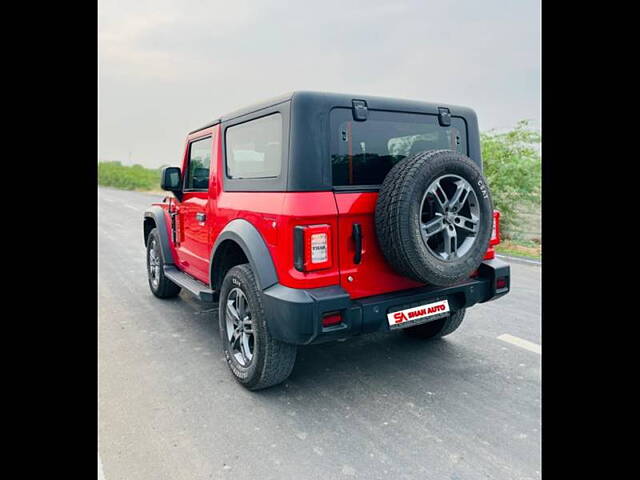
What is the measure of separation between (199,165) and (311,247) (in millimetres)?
2033

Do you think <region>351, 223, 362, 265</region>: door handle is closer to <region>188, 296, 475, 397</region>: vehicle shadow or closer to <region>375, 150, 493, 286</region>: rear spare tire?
<region>375, 150, 493, 286</region>: rear spare tire

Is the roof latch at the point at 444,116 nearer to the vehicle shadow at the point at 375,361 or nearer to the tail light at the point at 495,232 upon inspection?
the tail light at the point at 495,232

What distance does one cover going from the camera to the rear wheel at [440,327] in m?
3.75

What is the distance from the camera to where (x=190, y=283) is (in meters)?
4.22

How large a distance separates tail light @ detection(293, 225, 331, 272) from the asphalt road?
935 mm

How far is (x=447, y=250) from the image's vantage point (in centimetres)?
285

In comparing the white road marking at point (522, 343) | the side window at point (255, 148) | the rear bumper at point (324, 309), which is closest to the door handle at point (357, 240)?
the rear bumper at point (324, 309)

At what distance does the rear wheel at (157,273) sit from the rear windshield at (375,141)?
9.51 ft

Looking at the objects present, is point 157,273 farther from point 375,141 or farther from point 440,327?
point 375,141

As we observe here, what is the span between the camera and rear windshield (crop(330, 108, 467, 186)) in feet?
9.21

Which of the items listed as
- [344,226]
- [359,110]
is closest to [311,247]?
[344,226]
